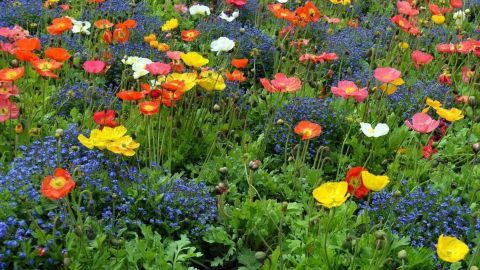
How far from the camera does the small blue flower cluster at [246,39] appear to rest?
14.1 ft

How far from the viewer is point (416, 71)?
172 inches

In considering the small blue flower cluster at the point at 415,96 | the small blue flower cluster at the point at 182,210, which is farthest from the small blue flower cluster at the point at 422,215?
the small blue flower cluster at the point at 415,96

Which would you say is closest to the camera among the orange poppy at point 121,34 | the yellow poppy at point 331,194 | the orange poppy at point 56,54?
the yellow poppy at point 331,194

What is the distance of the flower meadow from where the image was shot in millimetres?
2373

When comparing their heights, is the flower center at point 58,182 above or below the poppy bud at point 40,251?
above

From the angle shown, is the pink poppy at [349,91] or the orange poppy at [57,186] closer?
the orange poppy at [57,186]

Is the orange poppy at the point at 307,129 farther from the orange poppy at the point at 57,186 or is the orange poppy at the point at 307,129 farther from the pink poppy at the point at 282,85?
the orange poppy at the point at 57,186

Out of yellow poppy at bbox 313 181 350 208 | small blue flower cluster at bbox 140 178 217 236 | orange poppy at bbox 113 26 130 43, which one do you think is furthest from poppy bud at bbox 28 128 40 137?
yellow poppy at bbox 313 181 350 208

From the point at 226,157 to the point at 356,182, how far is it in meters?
0.81

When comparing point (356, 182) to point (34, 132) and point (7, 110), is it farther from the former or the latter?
point (7, 110)

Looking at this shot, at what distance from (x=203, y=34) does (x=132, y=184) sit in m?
1.98

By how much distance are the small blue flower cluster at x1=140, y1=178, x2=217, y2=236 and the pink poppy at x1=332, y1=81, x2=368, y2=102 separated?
2.69 ft

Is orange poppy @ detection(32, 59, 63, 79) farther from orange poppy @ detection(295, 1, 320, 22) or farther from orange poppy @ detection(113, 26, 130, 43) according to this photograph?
orange poppy @ detection(295, 1, 320, 22)

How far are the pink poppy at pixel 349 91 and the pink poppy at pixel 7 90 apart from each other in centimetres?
138
